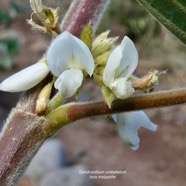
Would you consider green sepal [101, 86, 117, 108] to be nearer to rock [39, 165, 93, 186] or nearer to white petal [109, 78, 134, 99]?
white petal [109, 78, 134, 99]

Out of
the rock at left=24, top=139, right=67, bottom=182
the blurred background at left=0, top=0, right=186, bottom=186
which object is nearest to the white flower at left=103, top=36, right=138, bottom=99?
the blurred background at left=0, top=0, right=186, bottom=186

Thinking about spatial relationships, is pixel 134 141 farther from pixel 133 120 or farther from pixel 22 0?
pixel 22 0

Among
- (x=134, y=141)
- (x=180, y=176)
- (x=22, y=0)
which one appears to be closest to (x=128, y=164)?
(x=180, y=176)

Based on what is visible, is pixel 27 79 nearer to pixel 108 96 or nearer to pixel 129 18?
pixel 108 96

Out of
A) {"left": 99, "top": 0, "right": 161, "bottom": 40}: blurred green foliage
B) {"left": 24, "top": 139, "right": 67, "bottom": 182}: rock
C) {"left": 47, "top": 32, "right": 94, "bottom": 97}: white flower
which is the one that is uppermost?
{"left": 47, "top": 32, "right": 94, "bottom": 97}: white flower

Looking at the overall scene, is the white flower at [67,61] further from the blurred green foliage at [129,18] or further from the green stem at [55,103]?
the blurred green foliage at [129,18]

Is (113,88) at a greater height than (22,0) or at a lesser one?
greater

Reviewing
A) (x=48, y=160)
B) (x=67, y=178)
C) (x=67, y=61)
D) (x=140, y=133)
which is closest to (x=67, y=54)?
(x=67, y=61)
